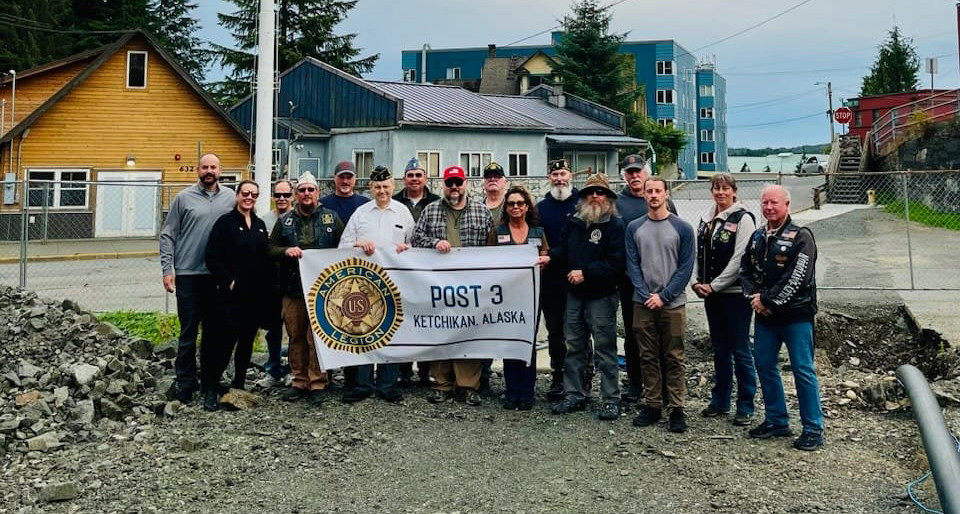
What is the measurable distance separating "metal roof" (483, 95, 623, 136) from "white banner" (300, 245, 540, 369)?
2990 cm

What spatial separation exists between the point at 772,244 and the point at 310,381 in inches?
163

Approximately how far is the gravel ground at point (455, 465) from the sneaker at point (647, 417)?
9 centimetres

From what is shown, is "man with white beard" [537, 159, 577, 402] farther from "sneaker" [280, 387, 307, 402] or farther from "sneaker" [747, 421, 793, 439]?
"sneaker" [280, 387, 307, 402]

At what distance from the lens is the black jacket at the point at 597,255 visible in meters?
6.64

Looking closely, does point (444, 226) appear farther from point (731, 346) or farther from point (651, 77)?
point (651, 77)

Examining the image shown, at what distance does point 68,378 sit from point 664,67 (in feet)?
240

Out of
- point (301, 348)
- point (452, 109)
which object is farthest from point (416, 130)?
point (301, 348)

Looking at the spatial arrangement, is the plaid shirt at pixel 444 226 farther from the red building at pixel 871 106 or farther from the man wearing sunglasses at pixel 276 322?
the red building at pixel 871 106

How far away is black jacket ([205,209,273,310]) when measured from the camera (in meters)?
6.84

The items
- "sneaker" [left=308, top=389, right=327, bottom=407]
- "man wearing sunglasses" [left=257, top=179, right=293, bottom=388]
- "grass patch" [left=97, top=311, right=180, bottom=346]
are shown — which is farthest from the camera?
"grass patch" [left=97, top=311, right=180, bottom=346]

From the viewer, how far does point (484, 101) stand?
37.8 meters

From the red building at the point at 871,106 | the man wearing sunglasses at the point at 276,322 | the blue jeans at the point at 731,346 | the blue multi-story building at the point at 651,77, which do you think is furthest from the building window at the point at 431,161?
the blue multi-story building at the point at 651,77

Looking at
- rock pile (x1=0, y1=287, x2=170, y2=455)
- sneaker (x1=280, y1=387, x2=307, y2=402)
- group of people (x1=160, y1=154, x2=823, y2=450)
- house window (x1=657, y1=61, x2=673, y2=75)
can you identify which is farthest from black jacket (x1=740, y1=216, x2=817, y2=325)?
house window (x1=657, y1=61, x2=673, y2=75)

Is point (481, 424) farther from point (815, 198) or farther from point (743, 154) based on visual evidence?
point (743, 154)
